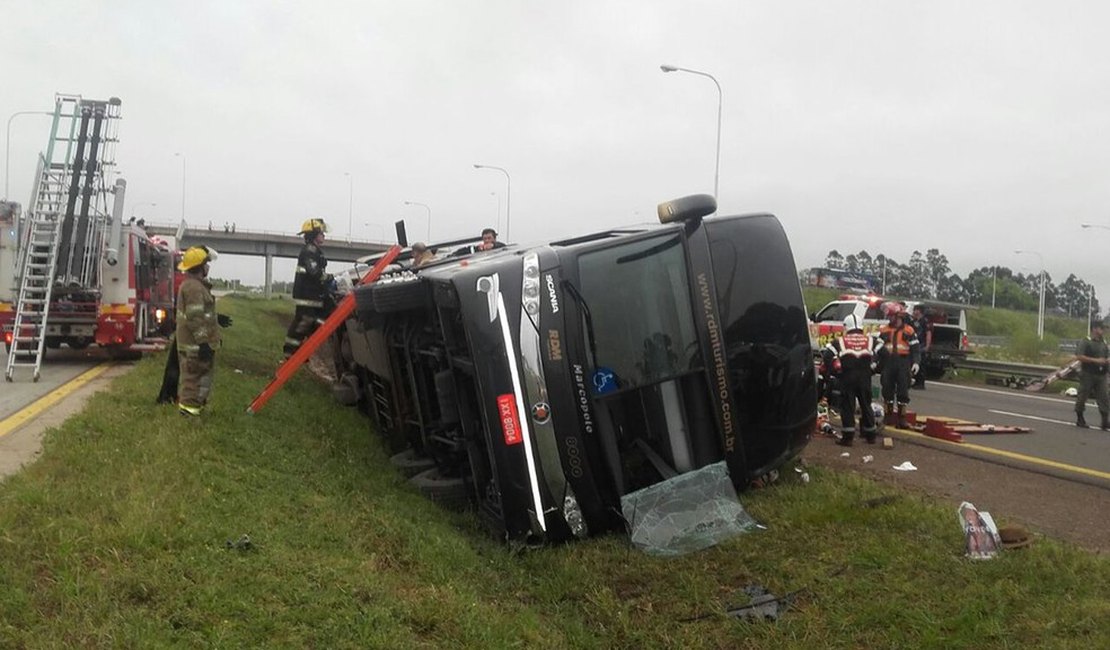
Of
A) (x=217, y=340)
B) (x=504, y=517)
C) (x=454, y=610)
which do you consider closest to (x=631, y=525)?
(x=504, y=517)

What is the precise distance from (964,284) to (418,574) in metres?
106

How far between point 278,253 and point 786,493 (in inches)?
2291

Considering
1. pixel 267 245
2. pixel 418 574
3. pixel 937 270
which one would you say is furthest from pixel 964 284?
pixel 418 574

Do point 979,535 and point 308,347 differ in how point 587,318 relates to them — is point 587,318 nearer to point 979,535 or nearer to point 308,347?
point 979,535

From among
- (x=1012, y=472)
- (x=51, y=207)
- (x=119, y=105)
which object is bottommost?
(x=1012, y=472)

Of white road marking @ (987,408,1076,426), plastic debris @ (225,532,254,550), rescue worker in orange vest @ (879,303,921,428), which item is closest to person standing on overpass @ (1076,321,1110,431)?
white road marking @ (987,408,1076,426)

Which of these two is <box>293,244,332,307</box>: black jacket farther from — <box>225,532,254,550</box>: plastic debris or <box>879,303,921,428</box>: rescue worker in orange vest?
<box>879,303,921,428</box>: rescue worker in orange vest

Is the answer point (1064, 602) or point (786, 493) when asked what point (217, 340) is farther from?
point (1064, 602)

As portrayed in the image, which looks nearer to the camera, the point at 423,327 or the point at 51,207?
the point at 423,327

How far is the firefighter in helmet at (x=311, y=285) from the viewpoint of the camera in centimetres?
937

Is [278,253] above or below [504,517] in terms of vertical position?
above

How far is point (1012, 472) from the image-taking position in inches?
284

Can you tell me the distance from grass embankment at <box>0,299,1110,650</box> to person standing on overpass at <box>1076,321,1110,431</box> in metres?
7.76

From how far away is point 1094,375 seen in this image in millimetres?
11898
